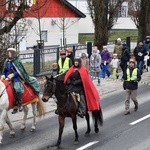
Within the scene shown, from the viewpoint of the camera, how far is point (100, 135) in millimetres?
11977

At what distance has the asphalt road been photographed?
36.0ft

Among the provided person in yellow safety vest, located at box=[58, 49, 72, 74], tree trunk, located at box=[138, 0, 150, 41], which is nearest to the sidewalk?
person in yellow safety vest, located at box=[58, 49, 72, 74]

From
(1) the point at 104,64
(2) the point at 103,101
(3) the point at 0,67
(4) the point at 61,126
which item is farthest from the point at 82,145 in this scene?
(1) the point at 104,64

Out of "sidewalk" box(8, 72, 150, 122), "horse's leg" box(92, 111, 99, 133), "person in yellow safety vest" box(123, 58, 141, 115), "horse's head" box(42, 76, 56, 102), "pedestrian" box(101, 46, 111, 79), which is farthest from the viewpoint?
"pedestrian" box(101, 46, 111, 79)

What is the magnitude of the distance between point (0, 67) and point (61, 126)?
7.58m

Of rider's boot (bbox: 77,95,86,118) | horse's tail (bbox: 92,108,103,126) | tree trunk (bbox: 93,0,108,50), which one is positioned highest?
tree trunk (bbox: 93,0,108,50)

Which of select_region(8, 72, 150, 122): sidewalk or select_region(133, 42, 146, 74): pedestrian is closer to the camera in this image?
select_region(8, 72, 150, 122): sidewalk

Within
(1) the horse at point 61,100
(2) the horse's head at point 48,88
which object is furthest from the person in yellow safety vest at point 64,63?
(2) the horse's head at point 48,88

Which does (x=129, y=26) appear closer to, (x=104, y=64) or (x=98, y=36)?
(x=98, y=36)

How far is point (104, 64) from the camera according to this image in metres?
21.5

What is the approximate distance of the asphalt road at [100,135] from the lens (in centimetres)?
1098

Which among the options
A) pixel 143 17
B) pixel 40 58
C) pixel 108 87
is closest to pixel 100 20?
pixel 143 17

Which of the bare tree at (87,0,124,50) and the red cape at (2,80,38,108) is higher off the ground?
the bare tree at (87,0,124,50)

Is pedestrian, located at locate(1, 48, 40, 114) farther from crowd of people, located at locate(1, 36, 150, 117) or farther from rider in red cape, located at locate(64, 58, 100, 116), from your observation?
rider in red cape, located at locate(64, 58, 100, 116)
